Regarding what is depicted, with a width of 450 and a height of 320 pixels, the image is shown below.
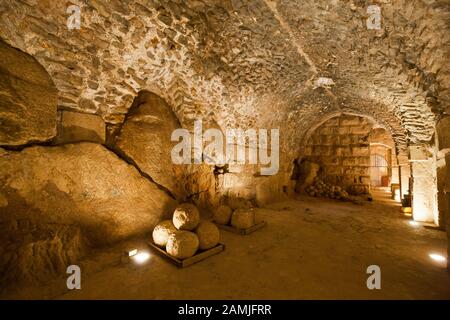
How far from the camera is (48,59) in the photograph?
273cm

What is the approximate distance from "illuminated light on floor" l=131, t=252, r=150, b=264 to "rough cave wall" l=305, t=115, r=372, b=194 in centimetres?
821

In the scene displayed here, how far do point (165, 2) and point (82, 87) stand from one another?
1665mm

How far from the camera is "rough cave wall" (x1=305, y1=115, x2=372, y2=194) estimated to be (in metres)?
8.55

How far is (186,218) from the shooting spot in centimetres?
292

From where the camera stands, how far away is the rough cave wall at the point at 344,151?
8547mm

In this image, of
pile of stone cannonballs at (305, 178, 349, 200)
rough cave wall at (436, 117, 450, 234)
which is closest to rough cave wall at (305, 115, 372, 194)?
pile of stone cannonballs at (305, 178, 349, 200)

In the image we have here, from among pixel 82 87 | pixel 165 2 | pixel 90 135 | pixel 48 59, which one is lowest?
pixel 90 135

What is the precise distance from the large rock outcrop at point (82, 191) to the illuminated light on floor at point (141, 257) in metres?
0.64

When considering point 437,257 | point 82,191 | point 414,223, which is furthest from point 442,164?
point 82,191

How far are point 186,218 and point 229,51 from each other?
292cm

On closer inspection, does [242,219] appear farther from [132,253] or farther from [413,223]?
[413,223]
